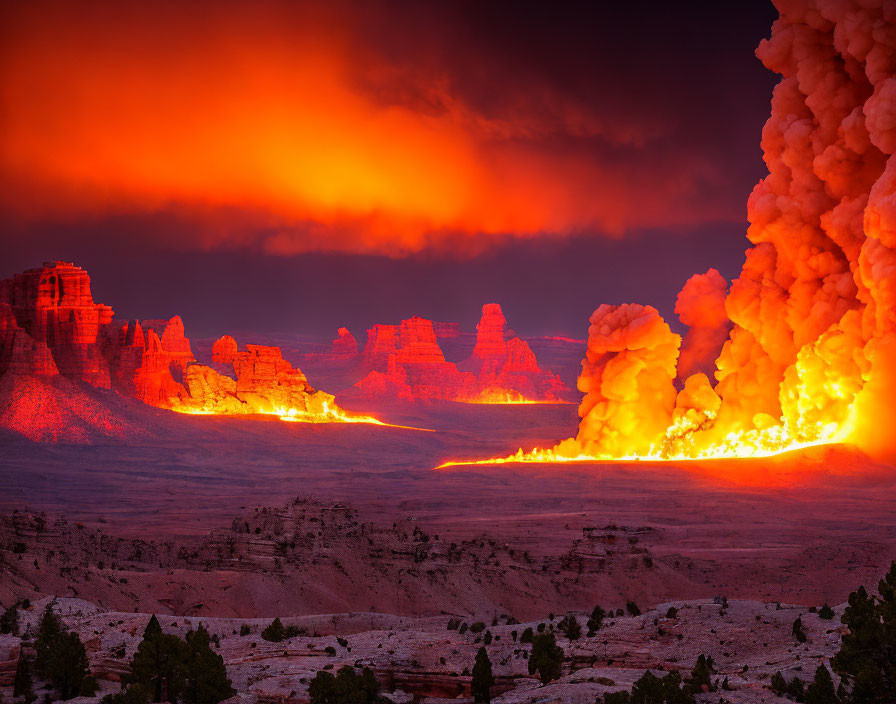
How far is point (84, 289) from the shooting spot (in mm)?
78750

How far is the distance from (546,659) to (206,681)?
15.4ft

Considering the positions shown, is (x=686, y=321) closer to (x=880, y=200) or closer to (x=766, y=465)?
(x=766, y=465)

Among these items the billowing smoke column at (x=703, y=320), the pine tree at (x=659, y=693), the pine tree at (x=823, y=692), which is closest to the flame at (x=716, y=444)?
the billowing smoke column at (x=703, y=320)

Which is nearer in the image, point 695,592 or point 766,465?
point 695,592

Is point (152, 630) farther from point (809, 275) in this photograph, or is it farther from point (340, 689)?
point (809, 275)

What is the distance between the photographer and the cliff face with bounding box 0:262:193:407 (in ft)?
235

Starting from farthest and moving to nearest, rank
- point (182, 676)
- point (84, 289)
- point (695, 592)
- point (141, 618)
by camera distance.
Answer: point (84, 289) → point (695, 592) → point (141, 618) → point (182, 676)

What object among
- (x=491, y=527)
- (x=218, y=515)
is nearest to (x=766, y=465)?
(x=491, y=527)

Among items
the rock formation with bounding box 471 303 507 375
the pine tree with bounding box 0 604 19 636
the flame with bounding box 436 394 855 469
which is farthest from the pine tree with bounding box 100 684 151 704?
the rock formation with bounding box 471 303 507 375

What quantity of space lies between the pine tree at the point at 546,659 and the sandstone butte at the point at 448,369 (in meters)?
128

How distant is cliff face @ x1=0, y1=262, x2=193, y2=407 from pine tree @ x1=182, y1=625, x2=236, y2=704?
64.1 meters

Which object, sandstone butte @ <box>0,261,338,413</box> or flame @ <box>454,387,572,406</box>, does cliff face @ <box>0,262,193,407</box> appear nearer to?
sandstone butte @ <box>0,261,338,413</box>

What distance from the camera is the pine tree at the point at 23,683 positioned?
13.3 metres

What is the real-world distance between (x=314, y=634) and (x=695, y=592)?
12.6 meters
